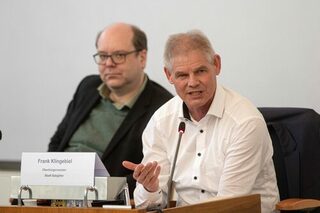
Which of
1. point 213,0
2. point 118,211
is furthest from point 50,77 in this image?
point 118,211

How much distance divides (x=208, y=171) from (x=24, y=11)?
7.28ft

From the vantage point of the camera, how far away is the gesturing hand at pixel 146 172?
2434 mm

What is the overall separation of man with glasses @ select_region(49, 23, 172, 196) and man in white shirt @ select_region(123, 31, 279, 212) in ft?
2.57

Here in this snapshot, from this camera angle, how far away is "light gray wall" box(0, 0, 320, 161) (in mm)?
3584

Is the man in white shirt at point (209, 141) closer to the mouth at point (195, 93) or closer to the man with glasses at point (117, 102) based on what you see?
the mouth at point (195, 93)

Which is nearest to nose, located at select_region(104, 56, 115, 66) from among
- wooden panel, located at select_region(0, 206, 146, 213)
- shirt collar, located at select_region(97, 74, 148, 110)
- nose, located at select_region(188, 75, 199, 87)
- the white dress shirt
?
shirt collar, located at select_region(97, 74, 148, 110)

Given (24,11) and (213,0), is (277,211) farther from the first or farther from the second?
(24,11)

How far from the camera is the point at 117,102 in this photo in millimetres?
3994

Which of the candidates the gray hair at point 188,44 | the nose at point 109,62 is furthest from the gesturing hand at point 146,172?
the nose at point 109,62

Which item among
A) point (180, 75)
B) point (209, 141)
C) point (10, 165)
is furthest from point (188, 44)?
point (10, 165)

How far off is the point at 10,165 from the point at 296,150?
7.26ft

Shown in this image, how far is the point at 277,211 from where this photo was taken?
2.93 m

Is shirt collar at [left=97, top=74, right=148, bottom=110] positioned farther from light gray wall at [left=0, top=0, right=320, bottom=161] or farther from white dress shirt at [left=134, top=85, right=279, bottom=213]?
white dress shirt at [left=134, top=85, right=279, bottom=213]

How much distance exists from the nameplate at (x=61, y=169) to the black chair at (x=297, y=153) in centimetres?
107
